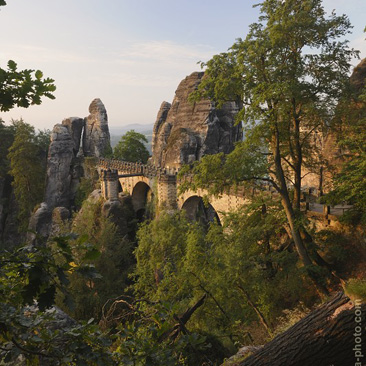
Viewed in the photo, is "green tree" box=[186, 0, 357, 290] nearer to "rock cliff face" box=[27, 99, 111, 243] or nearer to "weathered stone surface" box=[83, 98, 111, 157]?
"rock cliff face" box=[27, 99, 111, 243]

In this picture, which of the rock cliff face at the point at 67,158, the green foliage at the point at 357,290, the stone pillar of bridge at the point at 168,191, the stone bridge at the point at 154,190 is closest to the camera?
the green foliage at the point at 357,290

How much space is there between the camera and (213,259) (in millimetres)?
11656

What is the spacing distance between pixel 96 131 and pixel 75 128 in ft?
11.3

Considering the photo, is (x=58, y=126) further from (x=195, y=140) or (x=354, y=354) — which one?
(x=354, y=354)

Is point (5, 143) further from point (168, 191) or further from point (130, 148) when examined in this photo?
point (168, 191)

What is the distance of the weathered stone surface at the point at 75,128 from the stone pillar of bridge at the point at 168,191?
23.3 meters

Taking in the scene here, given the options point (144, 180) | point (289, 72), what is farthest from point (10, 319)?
point (144, 180)

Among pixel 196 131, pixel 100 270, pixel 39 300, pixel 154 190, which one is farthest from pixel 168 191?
pixel 39 300

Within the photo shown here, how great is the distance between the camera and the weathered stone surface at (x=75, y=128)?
45.0m

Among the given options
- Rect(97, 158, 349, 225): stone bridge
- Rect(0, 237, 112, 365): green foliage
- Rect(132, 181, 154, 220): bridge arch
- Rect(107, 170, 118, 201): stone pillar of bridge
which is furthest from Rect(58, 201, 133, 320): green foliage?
Rect(0, 237, 112, 365): green foliage

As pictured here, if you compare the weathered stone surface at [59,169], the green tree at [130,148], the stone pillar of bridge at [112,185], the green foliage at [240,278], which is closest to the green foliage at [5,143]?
the weathered stone surface at [59,169]

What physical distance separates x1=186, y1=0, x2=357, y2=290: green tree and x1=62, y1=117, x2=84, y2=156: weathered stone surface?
38.3 metres

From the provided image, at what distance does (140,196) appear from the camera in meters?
34.4

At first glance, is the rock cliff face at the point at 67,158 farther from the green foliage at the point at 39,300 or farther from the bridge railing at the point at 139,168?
the green foliage at the point at 39,300
